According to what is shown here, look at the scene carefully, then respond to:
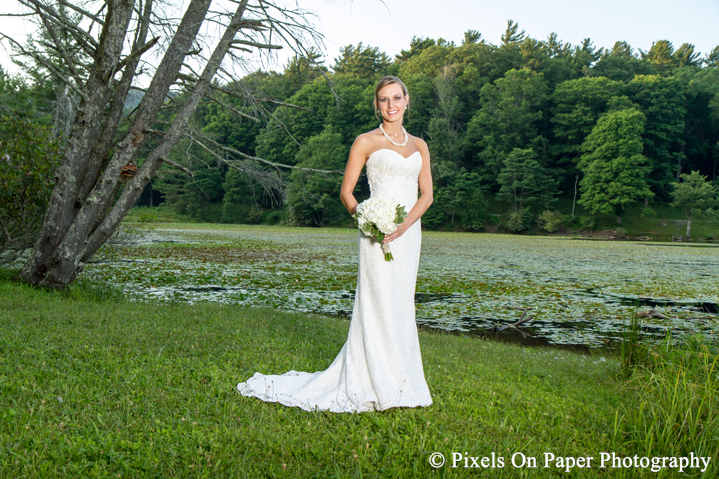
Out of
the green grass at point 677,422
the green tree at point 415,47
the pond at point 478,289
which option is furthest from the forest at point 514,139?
the green grass at point 677,422

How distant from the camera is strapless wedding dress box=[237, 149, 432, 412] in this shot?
3.75 metres

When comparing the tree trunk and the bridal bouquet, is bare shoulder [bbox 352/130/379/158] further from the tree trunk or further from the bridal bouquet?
the tree trunk

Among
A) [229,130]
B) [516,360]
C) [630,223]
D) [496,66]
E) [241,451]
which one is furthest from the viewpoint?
[496,66]

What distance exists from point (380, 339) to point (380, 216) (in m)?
1.00

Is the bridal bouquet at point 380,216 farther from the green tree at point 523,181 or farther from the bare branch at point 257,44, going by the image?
the green tree at point 523,181

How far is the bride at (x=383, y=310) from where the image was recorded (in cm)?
376


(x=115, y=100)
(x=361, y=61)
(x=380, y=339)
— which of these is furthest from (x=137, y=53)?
(x=361, y=61)

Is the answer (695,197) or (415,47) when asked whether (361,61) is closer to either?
(415,47)

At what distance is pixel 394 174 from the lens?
12.8 feet

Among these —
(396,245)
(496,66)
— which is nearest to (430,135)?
(496,66)

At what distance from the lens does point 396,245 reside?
3902mm

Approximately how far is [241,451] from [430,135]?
193 feet

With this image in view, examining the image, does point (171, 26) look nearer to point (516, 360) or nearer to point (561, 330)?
point (516, 360)

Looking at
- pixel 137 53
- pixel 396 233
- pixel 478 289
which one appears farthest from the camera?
pixel 478 289
